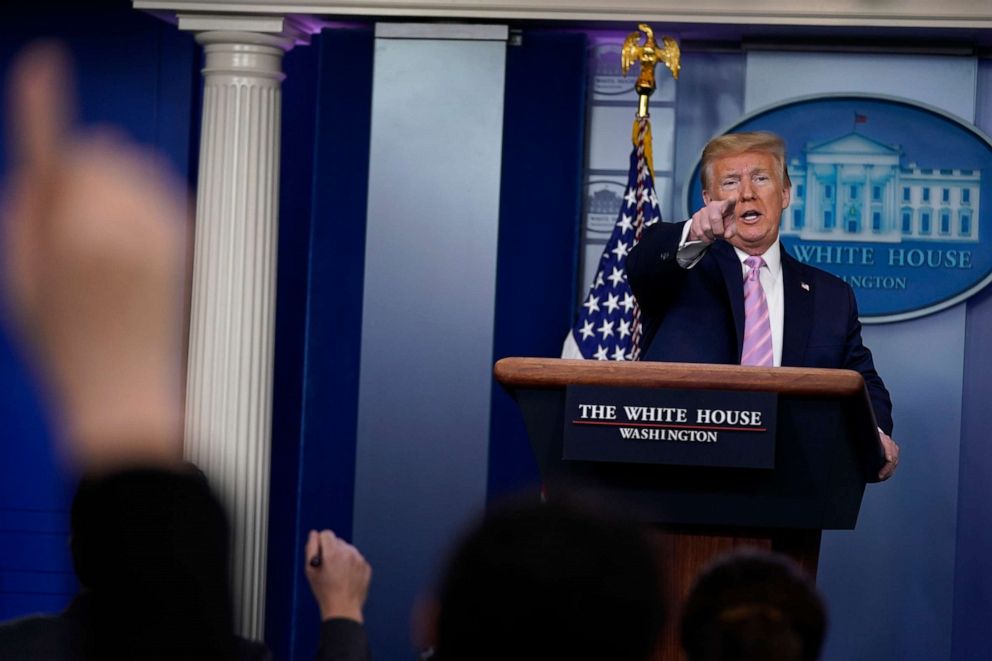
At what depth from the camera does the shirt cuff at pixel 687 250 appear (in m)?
2.98

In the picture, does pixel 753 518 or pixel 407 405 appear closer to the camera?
pixel 753 518

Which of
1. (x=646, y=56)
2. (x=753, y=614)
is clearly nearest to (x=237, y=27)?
(x=646, y=56)

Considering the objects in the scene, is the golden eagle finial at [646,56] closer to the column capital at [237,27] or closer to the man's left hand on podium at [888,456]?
the column capital at [237,27]

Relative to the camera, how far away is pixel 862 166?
203 inches

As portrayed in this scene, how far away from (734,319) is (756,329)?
2.8 inches

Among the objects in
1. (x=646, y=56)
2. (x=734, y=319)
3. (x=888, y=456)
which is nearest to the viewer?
(x=888, y=456)

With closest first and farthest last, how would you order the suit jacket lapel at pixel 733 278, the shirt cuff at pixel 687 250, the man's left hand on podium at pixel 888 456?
the man's left hand on podium at pixel 888 456, the shirt cuff at pixel 687 250, the suit jacket lapel at pixel 733 278

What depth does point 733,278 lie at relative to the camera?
3.36m

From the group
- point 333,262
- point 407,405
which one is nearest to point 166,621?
point 407,405

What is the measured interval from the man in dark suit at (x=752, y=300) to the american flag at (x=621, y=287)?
1.31 meters

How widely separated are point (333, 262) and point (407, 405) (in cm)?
65

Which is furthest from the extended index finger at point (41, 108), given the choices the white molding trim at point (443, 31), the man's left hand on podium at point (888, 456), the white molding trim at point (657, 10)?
the man's left hand on podium at point (888, 456)

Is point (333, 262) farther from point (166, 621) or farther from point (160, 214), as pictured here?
point (166, 621)

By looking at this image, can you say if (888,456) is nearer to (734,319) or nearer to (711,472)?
(711,472)
